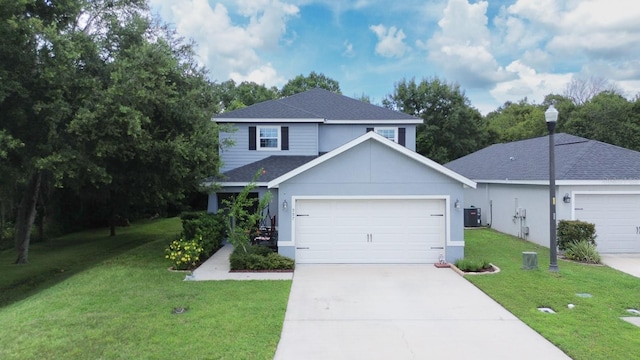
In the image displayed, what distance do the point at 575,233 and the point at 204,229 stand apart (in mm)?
12443

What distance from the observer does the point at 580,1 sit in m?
17.3

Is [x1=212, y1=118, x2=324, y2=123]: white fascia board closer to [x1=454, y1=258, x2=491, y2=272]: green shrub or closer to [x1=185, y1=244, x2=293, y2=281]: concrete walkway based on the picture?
[x1=185, y1=244, x2=293, y2=281]: concrete walkway

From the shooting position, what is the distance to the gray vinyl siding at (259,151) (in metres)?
18.5

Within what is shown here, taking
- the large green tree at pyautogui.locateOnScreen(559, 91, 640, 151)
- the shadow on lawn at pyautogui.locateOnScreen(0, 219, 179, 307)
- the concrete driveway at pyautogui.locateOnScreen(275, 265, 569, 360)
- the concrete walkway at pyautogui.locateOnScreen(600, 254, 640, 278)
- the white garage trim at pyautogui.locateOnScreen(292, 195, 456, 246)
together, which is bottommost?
the shadow on lawn at pyautogui.locateOnScreen(0, 219, 179, 307)

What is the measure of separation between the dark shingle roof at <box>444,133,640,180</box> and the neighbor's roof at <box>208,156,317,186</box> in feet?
32.4

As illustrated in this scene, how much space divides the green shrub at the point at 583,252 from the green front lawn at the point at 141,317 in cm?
943

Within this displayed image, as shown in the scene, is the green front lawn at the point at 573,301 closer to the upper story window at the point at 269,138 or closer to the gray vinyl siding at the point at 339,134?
the gray vinyl siding at the point at 339,134

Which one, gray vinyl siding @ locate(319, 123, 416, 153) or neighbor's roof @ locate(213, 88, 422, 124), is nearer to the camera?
neighbor's roof @ locate(213, 88, 422, 124)

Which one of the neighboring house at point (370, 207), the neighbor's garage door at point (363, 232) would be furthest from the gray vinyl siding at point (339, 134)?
the neighbor's garage door at point (363, 232)

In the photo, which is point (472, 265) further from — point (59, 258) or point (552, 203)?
point (59, 258)

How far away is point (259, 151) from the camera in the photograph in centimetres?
1862

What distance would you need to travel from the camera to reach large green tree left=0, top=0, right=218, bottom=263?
439 inches

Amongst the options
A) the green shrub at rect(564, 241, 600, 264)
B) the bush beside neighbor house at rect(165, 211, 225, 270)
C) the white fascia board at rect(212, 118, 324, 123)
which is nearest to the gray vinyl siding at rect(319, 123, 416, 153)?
the white fascia board at rect(212, 118, 324, 123)

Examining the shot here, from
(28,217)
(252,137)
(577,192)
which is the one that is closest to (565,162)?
(577,192)
